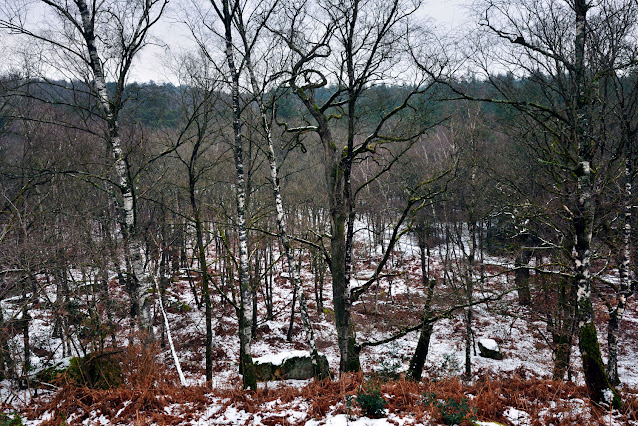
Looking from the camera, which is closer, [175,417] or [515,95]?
[175,417]

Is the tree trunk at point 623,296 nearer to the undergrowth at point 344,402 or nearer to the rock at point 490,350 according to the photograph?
the undergrowth at point 344,402

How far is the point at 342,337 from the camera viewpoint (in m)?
7.06

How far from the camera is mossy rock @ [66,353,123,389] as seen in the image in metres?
6.56

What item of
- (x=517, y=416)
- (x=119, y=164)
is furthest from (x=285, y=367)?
(x=119, y=164)

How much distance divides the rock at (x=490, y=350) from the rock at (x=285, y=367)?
27.3 ft

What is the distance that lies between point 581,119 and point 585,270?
2840mm

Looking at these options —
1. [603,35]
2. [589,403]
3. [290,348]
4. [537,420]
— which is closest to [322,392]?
[537,420]

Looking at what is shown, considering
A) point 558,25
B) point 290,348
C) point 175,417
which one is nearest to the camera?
point 175,417

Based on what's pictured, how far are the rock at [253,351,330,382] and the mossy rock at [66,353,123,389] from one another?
5.27m

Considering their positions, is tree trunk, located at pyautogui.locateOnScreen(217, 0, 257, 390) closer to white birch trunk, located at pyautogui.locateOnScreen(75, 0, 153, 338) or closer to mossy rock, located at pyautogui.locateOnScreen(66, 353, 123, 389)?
white birch trunk, located at pyautogui.locateOnScreen(75, 0, 153, 338)

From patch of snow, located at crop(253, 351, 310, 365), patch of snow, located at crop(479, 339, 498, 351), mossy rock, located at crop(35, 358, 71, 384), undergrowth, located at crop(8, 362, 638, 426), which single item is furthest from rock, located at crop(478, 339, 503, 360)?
mossy rock, located at crop(35, 358, 71, 384)

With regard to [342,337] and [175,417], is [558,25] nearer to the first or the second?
[342,337]

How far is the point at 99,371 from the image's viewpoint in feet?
22.3

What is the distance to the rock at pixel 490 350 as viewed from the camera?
47.6ft
